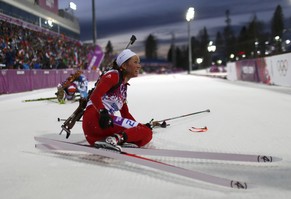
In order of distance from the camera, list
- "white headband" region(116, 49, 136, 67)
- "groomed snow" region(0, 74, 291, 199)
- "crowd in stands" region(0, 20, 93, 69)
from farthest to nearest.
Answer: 1. "crowd in stands" region(0, 20, 93, 69)
2. "white headband" region(116, 49, 136, 67)
3. "groomed snow" region(0, 74, 291, 199)

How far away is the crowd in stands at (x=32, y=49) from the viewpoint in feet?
57.2

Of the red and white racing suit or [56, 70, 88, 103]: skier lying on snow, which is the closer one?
the red and white racing suit

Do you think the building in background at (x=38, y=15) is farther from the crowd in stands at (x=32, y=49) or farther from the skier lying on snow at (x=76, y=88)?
the skier lying on snow at (x=76, y=88)

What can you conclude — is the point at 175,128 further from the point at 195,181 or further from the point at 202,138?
the point at 195,181

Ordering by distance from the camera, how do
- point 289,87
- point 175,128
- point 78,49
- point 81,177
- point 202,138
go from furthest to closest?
point 78,49
point 289,87
point 175,128
point 202,138
point 81,177

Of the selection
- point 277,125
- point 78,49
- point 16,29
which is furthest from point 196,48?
point 277,125

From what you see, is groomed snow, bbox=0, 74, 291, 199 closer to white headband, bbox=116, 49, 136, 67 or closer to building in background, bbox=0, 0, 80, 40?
white headband, bbox=116, 49, 136, 67

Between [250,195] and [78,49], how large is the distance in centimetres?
2852

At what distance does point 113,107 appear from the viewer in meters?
4.12

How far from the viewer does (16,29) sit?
1967 centimetres

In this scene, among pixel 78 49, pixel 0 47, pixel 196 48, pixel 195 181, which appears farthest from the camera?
pixel 196 48

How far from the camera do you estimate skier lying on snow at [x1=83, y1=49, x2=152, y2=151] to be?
372cm

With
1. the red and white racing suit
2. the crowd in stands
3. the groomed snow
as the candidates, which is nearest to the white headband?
the red and white racing suit

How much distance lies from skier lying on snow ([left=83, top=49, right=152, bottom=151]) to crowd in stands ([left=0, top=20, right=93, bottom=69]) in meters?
13.1
